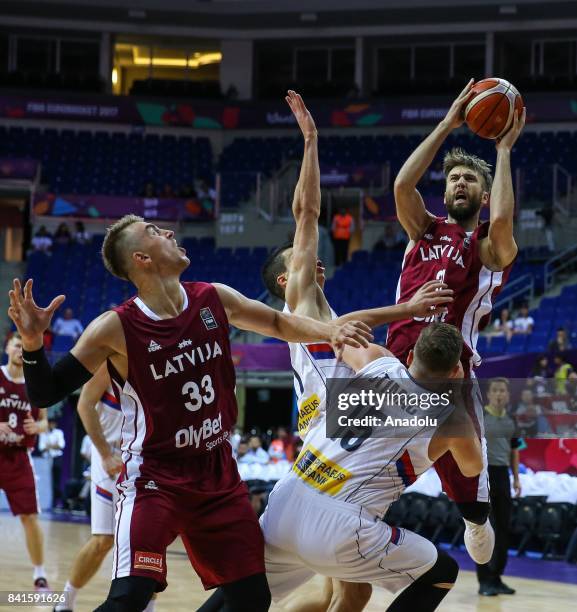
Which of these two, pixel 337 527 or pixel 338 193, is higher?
pixel 338 193

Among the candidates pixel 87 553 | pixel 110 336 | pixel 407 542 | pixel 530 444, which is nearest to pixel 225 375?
pixel 110 336

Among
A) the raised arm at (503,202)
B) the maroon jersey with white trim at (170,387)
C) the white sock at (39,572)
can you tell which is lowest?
the white sock at (39,572)

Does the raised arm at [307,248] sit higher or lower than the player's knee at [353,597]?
higher

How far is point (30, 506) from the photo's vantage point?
349 inches

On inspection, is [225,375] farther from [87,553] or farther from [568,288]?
[568,288]

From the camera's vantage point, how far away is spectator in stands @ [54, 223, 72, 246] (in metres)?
25.0

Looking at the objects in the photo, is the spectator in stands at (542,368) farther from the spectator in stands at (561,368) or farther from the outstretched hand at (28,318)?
the outstretched hand at (28,318)

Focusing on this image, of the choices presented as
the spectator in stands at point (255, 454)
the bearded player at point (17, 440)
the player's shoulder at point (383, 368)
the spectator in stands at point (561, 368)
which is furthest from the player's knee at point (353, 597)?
the spectator in stands at point (255, 454)

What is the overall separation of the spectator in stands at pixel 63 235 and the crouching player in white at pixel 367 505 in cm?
2097

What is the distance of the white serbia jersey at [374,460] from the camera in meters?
4.55

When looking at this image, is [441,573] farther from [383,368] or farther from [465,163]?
[465,163]

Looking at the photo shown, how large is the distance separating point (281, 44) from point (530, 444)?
1970 centimetres

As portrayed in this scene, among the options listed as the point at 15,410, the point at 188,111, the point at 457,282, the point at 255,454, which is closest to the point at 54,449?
the point at 255,454

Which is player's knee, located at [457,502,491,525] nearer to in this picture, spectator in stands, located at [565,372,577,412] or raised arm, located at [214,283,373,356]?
raised arm, located at [214,283,373,356]
